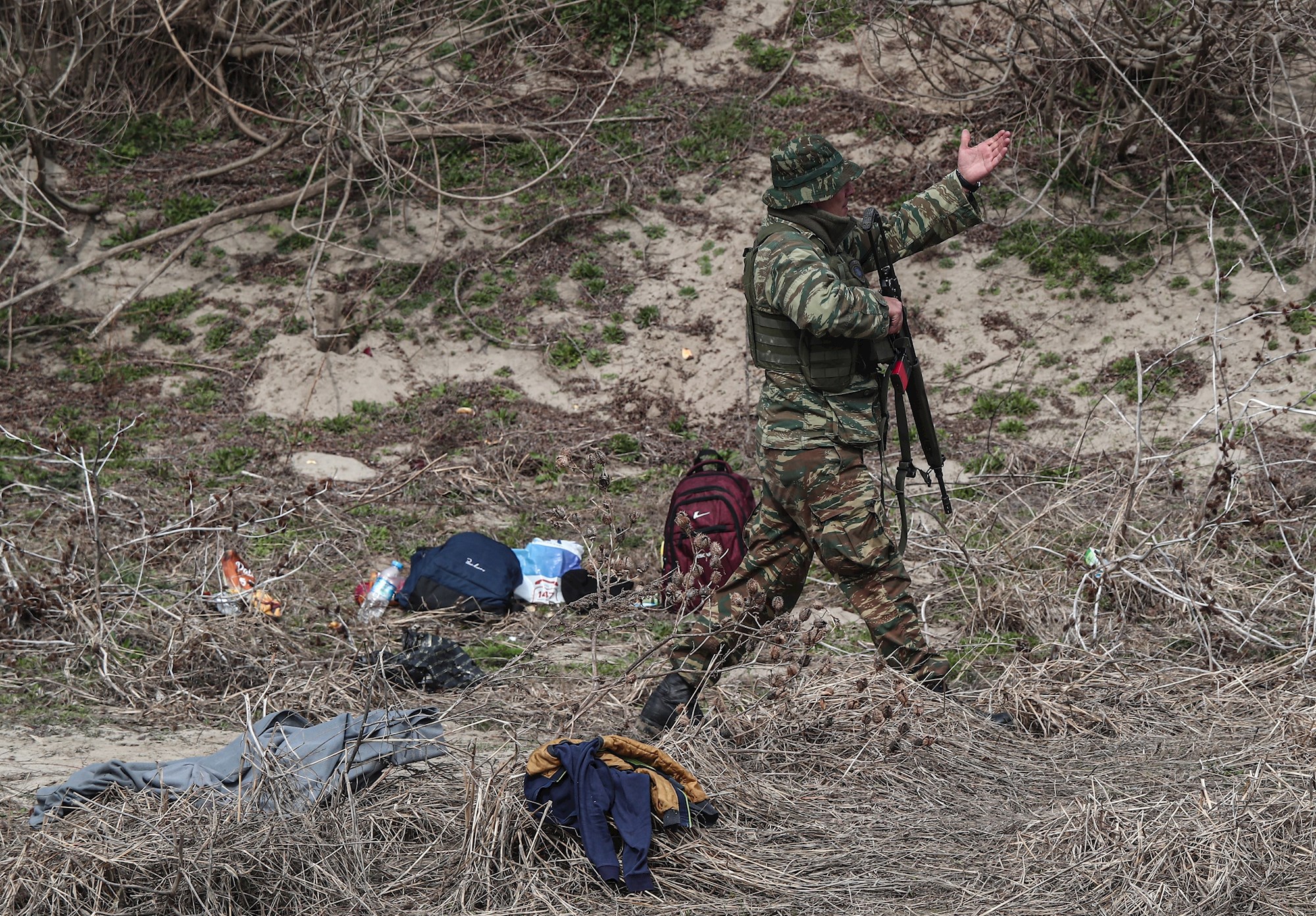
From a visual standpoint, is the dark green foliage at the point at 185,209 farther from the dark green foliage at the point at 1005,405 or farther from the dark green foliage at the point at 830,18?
the dark green foliage at the point at 1005,405

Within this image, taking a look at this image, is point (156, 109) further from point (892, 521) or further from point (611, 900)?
point (611, 900)

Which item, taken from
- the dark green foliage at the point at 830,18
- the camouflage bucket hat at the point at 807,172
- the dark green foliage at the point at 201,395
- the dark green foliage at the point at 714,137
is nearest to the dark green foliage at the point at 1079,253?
the dark green foliage at the point at 714,137

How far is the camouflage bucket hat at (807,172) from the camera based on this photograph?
4.25m

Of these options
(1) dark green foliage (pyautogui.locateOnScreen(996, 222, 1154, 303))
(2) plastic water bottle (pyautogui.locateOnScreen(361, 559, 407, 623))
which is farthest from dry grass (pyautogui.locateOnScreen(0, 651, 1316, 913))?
(1) dark green foliage (pyautogui.locateOnScreen(996, 222, 1154, 303))

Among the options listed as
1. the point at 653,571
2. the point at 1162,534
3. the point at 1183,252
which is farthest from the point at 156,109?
the point at 1162,534

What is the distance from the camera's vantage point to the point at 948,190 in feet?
14.7

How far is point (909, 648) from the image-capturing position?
4.31m

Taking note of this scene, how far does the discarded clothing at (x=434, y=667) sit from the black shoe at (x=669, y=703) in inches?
32.3

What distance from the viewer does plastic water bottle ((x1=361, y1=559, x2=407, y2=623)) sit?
18.9 ft

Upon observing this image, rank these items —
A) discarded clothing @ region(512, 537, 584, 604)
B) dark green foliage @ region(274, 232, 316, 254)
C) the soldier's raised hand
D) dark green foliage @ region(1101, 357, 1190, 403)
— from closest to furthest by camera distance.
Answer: the soldier's raised hand → discarded clothing @ region(512, 537, 584, 604) → dark green foliage @ region(1101, 357, 1190, 403) → dark green foliage @ region(274, 232, 316, 254)

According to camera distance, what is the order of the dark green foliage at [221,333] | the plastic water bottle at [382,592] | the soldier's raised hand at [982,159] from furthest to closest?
the dark green foliage at [221,333] → the plastic water bottle at [382,592] → the soldier's raised hand at [982,159]

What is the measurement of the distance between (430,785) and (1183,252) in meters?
6.50

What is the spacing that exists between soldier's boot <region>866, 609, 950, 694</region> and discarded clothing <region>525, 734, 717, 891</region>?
3.29 ft

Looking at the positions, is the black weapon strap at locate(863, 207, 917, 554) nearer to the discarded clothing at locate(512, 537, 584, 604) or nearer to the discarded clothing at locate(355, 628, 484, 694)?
the discarded clothing at locate(355, 628, 484, 694)
